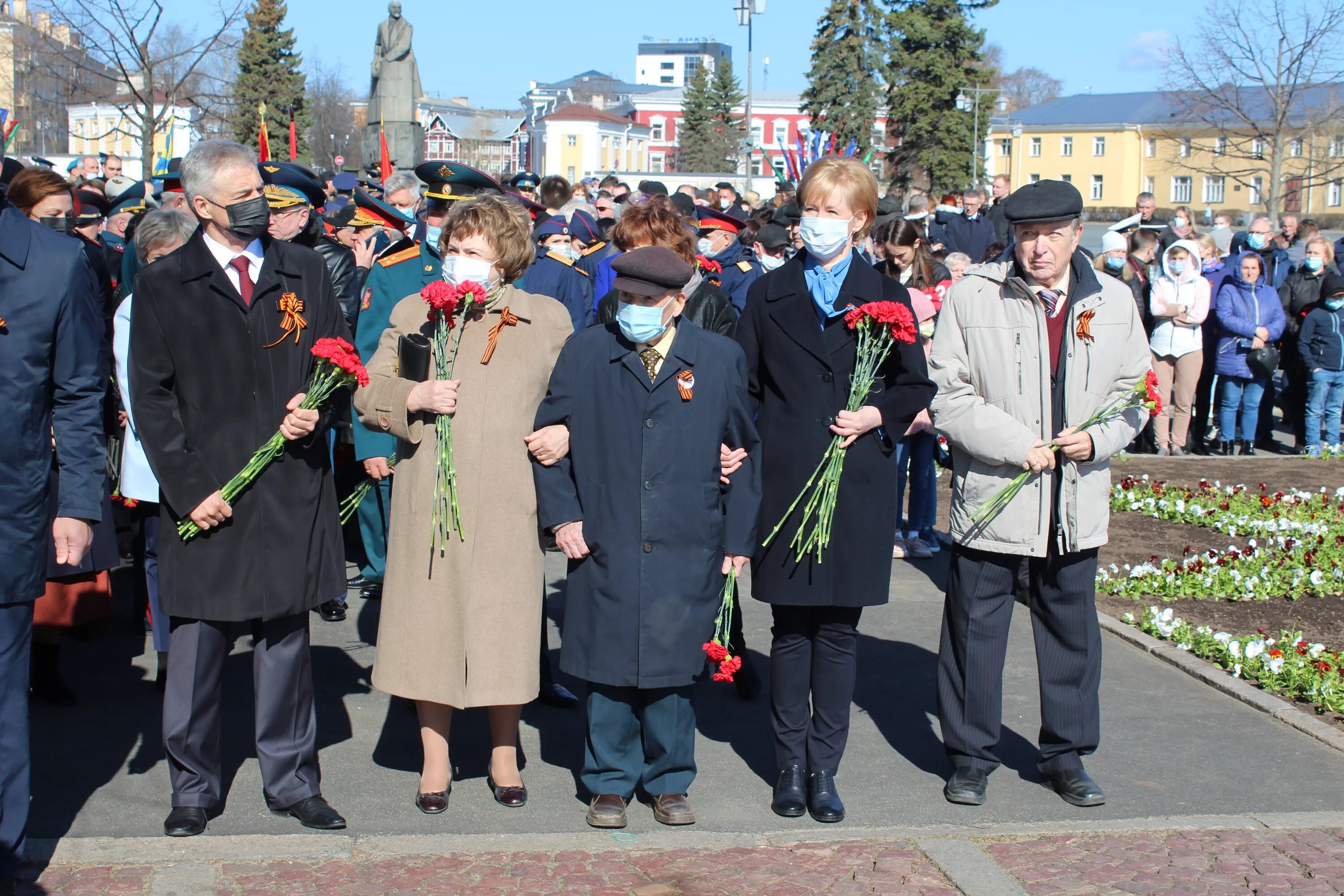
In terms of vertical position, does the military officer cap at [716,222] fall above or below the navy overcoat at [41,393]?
above

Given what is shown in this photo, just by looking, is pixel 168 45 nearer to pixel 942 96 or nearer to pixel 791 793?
pixel 791 793

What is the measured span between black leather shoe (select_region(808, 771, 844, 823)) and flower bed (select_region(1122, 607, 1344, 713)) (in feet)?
8.58

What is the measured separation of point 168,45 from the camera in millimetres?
29750

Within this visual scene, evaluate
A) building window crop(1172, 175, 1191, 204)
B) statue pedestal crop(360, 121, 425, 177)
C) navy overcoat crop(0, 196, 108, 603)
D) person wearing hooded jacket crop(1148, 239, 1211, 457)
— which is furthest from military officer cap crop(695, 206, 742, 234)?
building window crop(1172, 175, 1191, 204)

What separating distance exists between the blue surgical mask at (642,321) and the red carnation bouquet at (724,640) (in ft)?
2.89

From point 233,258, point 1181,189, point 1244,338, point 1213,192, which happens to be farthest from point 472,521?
point 1181,189

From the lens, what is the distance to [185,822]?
4.60 meters

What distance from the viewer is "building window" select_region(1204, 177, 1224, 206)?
91.0 metres

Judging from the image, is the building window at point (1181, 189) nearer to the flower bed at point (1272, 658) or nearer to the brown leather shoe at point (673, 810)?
the flower bed at point (1272, 658)

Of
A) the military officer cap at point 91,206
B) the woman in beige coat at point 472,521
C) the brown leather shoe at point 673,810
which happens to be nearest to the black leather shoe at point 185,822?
the woman in beige coat at point 472,521

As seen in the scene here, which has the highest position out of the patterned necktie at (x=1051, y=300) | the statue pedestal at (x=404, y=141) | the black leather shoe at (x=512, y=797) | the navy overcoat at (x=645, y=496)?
the statue pedestal at (x=404, y=141)

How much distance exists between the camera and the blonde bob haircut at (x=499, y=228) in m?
4.83

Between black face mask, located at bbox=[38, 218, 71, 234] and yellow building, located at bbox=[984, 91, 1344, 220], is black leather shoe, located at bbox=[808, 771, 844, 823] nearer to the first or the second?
black face mask, located at bbox=[38, 218, 71, 234]

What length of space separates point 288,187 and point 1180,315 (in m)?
8.84
